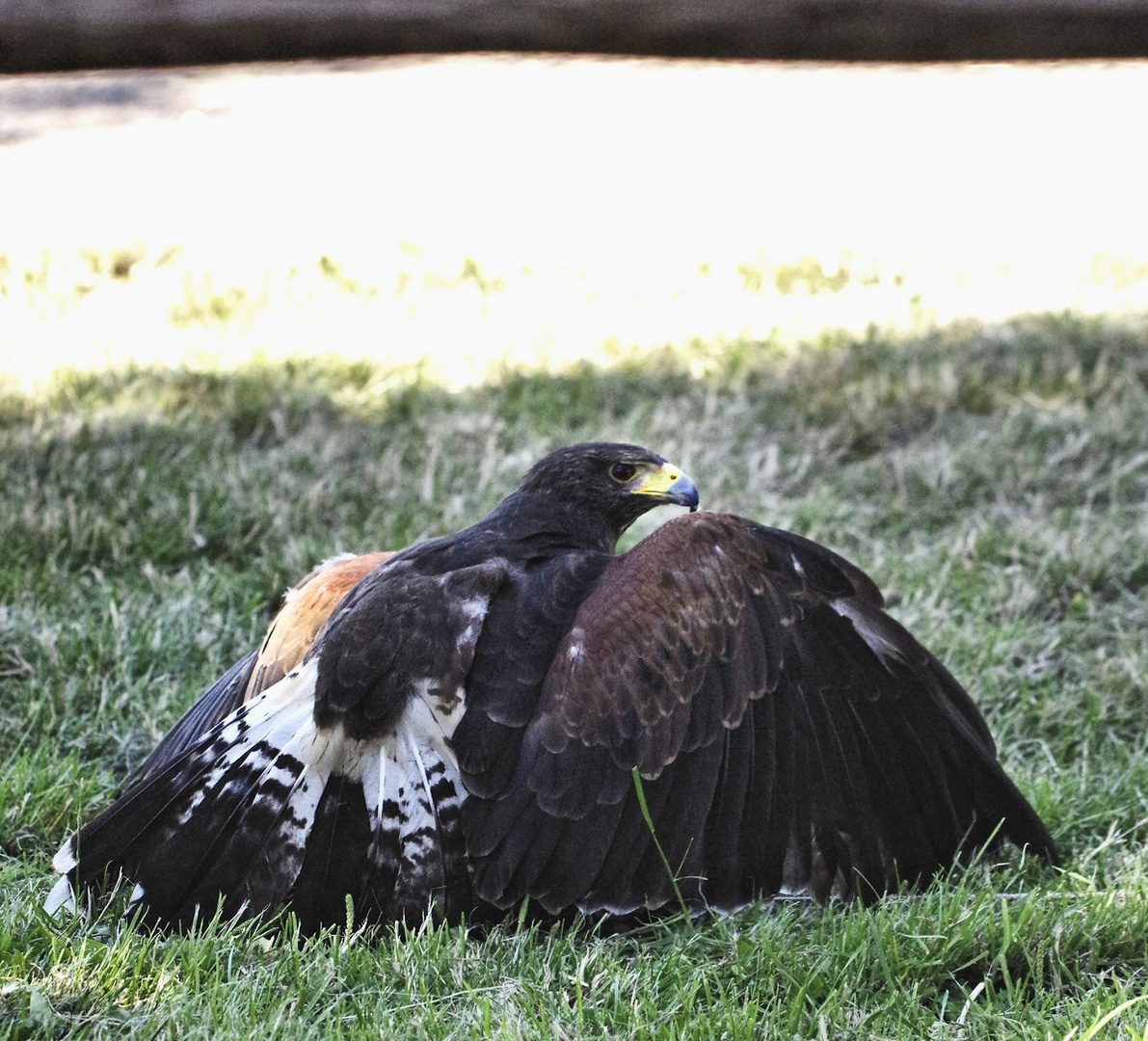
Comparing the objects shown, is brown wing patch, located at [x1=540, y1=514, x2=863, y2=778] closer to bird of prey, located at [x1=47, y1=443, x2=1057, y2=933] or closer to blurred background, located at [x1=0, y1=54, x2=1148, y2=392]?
bird of prey, located at [x1=47, y1=443, x2=1057, y2=933]

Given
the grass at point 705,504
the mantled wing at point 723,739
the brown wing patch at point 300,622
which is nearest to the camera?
the grass at point 705,504

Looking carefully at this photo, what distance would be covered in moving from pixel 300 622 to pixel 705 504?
89.8 inches

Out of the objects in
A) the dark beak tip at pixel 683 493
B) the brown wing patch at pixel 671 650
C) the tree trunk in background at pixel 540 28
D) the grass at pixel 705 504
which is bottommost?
the grass at pixel 705 504

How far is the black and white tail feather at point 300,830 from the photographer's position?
11.2ft

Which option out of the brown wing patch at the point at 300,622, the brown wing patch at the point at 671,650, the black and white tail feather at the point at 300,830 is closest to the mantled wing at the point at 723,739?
the brown wing patch at the point at 671,650

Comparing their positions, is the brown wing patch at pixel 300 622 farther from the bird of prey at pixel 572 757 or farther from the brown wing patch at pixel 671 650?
the brown wing patch at pixel 671 650

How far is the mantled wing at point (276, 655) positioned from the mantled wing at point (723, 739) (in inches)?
32.3

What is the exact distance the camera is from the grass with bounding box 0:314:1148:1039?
3119mm

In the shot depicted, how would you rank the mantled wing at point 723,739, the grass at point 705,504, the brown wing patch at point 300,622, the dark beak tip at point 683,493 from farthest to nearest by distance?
1. the dark beak tip at point 683,493
2. the brown wing patch at point 300,622
3. the mantled wing at point 723,739
4. the grass at point 705,504

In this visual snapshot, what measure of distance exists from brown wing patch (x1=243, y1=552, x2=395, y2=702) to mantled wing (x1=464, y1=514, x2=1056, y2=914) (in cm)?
80

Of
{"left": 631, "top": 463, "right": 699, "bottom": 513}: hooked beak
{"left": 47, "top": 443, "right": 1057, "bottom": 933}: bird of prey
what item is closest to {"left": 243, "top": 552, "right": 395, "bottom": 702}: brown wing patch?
{"left": 47, "top": 443, "right": 1057, "bottom": 933}: bird of prey

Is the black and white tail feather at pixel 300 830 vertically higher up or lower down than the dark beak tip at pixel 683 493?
lower down

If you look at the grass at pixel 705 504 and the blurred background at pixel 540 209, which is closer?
the grass at pixel 705 504

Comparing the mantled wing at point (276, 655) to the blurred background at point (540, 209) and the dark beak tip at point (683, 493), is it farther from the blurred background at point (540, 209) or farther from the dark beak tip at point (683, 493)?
the blurred background at point (540, 209)
